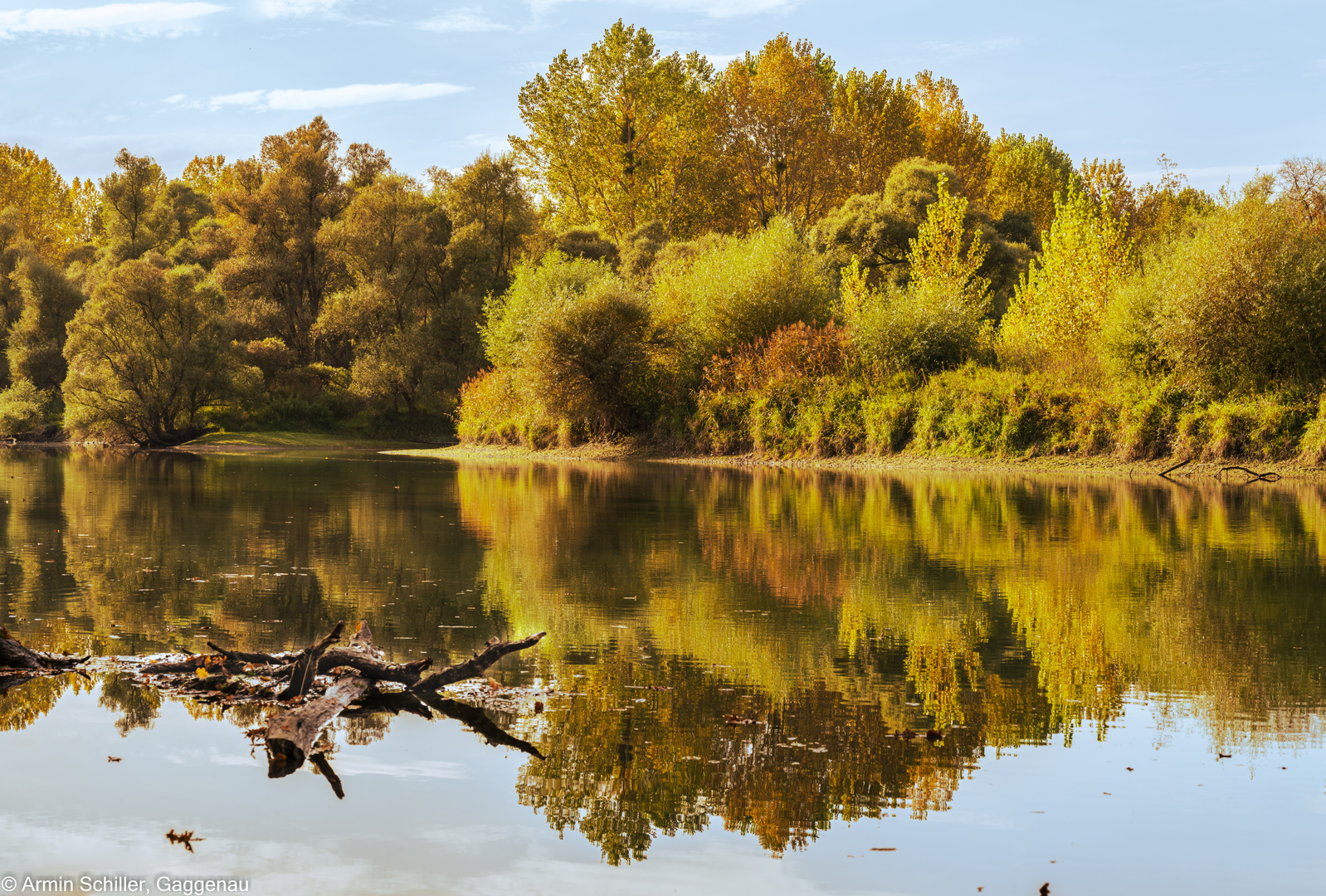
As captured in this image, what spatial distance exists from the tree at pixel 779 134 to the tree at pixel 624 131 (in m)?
2.00

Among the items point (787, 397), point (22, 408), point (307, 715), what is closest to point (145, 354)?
point (22, 408)

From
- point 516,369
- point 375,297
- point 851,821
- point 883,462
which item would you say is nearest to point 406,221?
point 375,297

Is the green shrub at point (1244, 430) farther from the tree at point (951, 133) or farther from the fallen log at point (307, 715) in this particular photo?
the tree at point (951, 133)

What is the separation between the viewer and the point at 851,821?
4.62m

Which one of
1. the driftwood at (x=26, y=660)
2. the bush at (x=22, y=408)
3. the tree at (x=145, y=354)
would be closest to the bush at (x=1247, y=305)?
the driftwood at (x=26, y=660)

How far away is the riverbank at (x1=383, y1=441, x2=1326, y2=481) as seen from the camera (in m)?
27.2

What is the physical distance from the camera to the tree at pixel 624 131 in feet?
206

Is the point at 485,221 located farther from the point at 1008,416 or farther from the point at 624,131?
the point at 1008,416

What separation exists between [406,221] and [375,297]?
15.1 feet

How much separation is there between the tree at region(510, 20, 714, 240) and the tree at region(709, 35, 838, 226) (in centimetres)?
200

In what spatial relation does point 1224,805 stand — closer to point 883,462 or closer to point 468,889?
point 468,889

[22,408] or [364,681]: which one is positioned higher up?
[22,408]

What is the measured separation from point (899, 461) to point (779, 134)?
3427cm

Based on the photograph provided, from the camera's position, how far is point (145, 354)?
165 feet
